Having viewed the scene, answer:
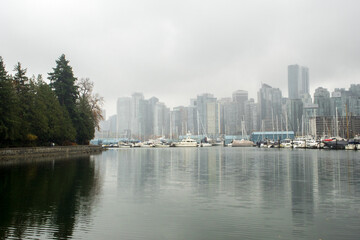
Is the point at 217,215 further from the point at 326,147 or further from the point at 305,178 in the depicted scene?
the point at 326,147

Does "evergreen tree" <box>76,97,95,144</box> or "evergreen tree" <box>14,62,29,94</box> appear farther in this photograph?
"evergreen tree" <box>76,97,95,144</box>

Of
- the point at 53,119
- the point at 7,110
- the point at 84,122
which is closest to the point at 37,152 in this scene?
the point at 53,119

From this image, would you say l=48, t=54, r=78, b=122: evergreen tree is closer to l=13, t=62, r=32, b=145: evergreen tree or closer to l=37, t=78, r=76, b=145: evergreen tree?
l=37, t=78, r=76, b=145: evergreen tree

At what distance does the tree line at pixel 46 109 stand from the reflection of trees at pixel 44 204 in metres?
20.5

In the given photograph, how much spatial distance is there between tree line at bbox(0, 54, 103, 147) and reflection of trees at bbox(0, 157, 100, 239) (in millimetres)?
20544

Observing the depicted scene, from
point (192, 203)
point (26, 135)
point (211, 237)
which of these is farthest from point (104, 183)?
point (26, 135)

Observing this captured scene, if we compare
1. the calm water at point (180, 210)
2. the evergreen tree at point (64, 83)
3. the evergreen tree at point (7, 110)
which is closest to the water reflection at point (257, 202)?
the calm water at point (180, 210)

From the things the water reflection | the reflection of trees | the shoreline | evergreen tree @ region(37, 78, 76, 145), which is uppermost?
evergreen tree @ region(37, 78, 76, 145)

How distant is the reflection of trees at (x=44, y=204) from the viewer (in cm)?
1285

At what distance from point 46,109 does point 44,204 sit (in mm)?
45587

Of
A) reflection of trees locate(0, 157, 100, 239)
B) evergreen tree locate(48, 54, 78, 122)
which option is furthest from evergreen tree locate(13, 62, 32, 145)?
reflection of trees locate(0, 157, 100, 239)

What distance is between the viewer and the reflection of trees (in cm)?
→ 1285

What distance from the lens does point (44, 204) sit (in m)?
17.1

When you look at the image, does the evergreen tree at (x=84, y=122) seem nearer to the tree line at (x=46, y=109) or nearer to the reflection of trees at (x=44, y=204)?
the tree line at (x=46, y=109)
